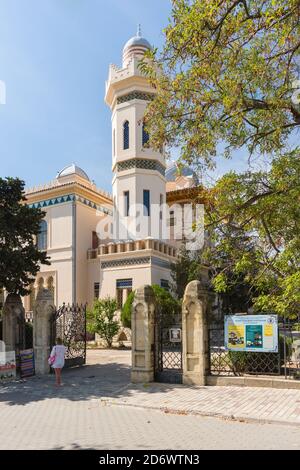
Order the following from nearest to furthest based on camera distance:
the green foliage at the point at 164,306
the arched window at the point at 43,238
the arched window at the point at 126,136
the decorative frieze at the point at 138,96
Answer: the green foliage at the point at 164,306
the decorative frieze at the point at 138,96
the arched window at the point at 126,136
the arched window at the point at 43,238

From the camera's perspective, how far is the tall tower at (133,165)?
27.7 m

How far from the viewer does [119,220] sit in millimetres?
28297

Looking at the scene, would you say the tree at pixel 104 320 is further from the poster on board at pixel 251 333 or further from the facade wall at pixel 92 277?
the poster on board at pixel 251 333

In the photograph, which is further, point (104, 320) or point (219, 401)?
point (104, 320)

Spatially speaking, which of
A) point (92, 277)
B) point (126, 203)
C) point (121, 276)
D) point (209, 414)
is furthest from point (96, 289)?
point (209, 414)

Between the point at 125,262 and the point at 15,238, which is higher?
the point at 15,238

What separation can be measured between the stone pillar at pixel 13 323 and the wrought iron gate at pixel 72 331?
1.32 metres

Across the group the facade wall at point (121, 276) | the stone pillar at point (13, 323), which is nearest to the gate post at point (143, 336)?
the stone pillar at point (13, 323)

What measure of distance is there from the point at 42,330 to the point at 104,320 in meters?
7.93

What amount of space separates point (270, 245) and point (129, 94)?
17.8 metres

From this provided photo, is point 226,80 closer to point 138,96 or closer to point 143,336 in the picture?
point 143,336

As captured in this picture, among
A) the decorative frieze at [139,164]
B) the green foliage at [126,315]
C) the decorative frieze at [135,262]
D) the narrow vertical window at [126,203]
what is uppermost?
the decorative frieze at [139,164]

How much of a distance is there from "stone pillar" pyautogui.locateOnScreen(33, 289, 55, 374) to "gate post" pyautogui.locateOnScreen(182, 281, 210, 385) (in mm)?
5222

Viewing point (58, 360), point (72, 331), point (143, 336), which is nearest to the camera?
point (143, 336)
